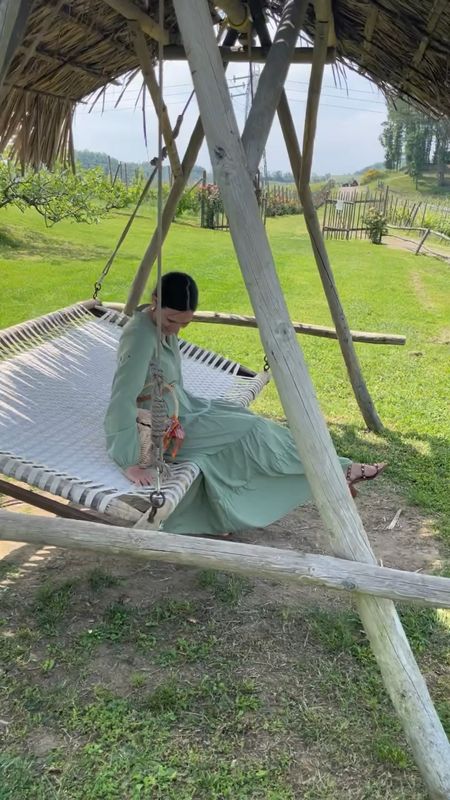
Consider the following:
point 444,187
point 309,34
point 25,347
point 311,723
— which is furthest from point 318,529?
point 444,187

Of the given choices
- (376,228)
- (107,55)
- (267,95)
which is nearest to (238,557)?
(267,95)

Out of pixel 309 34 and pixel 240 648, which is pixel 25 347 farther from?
pixel 309 34

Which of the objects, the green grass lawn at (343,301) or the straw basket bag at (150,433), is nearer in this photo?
the straw basket bag at (150,433)

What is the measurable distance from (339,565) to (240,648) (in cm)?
75

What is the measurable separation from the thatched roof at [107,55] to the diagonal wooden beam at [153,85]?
0.13 meters

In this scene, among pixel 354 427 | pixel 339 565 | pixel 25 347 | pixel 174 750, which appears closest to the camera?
pixel 339 565

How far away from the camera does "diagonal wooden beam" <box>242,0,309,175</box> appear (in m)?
2.18

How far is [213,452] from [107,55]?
2.38m

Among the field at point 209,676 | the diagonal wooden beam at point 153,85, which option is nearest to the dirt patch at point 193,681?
the field at point 209,676

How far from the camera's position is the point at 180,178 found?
3.98 meters

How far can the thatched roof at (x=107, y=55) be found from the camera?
2.91 m

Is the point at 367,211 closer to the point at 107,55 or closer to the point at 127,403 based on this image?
the point at 107,55

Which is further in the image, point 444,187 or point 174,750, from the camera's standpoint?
point 444,187

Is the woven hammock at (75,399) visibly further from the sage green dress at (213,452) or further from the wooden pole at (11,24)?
the wooden pole at (11,24)
